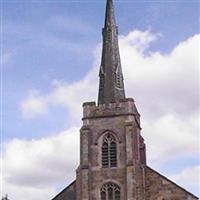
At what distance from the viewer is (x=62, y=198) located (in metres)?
52.4

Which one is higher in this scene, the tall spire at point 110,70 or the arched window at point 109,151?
the tall spire at point 110,70

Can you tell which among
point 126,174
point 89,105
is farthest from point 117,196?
point 89,105

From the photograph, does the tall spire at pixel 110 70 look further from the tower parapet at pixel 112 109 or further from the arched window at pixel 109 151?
the arched window at pixel 109 151

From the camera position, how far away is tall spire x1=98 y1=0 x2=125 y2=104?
54281mm

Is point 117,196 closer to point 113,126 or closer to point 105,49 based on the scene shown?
point 113,126

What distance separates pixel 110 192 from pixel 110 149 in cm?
374

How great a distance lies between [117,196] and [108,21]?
58.0 feet

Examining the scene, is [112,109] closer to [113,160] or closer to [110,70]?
[110,70]

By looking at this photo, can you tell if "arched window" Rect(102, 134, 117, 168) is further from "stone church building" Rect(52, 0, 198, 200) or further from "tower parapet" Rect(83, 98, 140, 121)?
"tower parapet" Rect(83, 98, 140, 121)

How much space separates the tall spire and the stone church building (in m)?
0.09

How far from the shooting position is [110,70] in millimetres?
55188

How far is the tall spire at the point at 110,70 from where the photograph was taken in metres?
54.3

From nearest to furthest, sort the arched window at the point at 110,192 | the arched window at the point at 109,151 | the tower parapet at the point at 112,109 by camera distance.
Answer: the arched window at the point at 110,192 < the arched window at the point at 109,151 < the tower parapet at the point at 112,109

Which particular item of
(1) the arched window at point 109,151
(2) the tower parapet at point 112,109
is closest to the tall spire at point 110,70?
(2) the tower parapet at point 112,109
